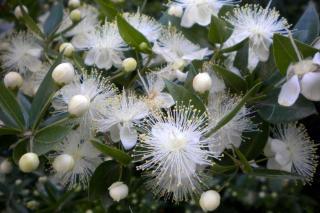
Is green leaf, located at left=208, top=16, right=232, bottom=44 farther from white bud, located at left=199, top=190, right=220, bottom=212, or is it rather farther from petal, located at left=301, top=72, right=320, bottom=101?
white bud, located at left=199, top=190, right=220, bottom=212

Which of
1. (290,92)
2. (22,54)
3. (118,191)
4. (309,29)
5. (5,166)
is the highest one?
(309,29)

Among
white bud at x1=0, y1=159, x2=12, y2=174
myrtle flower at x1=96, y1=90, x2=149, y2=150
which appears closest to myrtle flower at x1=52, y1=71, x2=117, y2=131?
myrtle flower at x1=96, y1=90, x2=149, y2=150

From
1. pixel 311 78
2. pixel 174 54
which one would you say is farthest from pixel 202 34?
pixel 311 78

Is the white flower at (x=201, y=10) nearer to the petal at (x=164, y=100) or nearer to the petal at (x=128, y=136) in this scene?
the petal at (x=164, y=100)

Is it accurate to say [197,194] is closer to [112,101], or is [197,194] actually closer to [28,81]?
[112,101]

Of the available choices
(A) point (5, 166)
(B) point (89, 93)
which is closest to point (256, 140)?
(B) point (89, 93)

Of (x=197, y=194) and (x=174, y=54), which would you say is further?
(x=174, y=54)

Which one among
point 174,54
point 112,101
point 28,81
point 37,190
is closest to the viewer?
point 112,101

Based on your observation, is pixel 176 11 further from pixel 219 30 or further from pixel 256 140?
pixel 256 140
